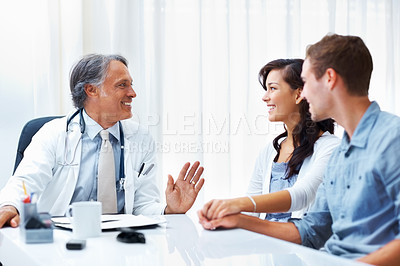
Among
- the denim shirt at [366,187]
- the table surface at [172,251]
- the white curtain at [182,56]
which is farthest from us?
the white curtain at [182,56]

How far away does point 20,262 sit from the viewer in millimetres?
1167

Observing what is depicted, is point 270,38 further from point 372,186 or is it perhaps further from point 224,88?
point 372,186

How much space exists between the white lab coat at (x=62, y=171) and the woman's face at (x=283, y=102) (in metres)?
0.64

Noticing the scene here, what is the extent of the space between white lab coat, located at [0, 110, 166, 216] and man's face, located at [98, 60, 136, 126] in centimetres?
12

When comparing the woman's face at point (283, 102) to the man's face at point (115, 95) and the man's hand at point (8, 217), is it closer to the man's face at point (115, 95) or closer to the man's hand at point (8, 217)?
the man's face at point (115, 95)

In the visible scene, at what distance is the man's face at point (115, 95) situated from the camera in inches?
86.6

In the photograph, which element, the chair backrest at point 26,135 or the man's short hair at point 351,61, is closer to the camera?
the man's short hair at point 351,61

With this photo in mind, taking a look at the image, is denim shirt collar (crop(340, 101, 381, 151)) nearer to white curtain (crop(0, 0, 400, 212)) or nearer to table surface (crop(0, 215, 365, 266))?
table surface (crop(0, 215, 365, 266))

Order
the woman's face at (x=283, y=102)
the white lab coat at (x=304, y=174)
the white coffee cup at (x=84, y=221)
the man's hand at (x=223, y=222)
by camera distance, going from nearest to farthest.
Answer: the white coffee cup at (x=84, y=221)
the man's hand at (x=223, y=222)
the white lab coat at (x=304, y=174)
the woman's face at (x=283, y=102)

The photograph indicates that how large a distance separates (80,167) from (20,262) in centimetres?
92

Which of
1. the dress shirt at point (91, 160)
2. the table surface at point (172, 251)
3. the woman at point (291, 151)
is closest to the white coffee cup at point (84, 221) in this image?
the table surface at point (172, 251)

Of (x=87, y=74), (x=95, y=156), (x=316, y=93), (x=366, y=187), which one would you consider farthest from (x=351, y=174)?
(x=87, y=74)

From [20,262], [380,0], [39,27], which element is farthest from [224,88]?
[20,262]

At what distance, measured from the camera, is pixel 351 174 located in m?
1.29
